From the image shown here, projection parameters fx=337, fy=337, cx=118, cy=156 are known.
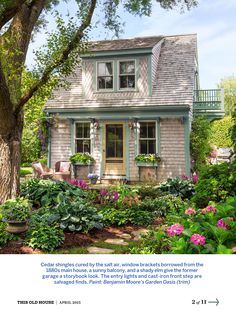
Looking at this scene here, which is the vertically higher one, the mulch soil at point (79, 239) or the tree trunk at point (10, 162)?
the tree trunk at point (10, 162)

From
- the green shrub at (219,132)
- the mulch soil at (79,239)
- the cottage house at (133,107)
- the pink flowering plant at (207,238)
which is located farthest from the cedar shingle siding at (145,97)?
the pink flowering plant at (207,238)

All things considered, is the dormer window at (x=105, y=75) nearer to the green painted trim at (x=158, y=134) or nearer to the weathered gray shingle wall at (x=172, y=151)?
the green painted trim at (x=158, y=134)

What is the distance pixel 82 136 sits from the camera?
35.6 ft

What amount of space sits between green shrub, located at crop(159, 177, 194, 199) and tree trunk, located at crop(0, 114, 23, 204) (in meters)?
3.10

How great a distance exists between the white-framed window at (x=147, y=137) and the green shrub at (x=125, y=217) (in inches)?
199

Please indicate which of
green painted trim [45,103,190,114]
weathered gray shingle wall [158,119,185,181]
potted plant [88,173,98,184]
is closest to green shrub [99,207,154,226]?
potted plant [88,173,98,184]

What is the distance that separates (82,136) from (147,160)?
232 cm

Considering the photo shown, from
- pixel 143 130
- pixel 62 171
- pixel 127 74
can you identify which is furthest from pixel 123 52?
pixel 62 171

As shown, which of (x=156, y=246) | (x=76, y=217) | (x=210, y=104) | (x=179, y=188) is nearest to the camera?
(x=156, y=246)

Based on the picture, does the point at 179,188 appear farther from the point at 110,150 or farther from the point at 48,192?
the point at 110,150

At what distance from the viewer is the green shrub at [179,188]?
709cm

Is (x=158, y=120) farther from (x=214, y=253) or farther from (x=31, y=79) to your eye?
(x=214, y=253)

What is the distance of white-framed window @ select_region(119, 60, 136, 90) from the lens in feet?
37.0
